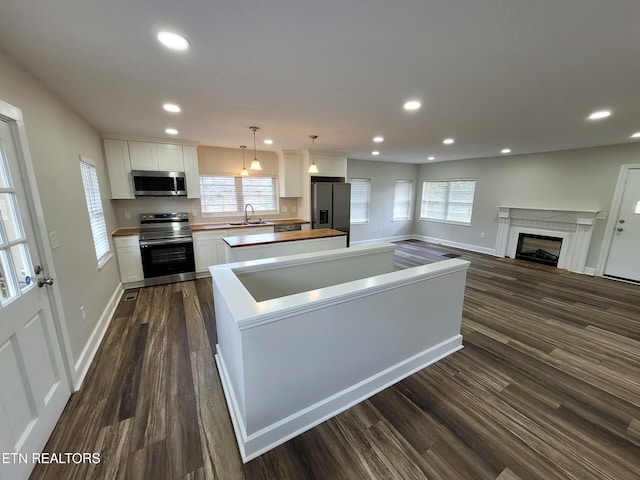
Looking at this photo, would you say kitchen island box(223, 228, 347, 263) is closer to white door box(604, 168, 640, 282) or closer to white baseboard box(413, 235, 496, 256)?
white baseboard box(413, 235, 496, 256)

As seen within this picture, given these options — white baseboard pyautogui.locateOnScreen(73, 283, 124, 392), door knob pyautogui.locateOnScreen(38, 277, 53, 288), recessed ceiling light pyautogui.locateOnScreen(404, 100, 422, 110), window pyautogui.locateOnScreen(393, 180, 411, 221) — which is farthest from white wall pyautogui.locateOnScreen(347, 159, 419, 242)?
door knob pyautogui.locateOnScreen(38, 277, 53, 288)

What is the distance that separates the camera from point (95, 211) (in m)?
3.23

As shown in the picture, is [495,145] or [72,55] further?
[495,145]

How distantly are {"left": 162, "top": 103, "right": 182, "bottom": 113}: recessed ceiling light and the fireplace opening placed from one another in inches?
276

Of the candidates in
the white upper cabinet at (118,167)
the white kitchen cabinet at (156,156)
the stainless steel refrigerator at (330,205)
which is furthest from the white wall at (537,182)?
the white upper cabinet at (118,167)

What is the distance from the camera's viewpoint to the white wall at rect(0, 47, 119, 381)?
1.78 m

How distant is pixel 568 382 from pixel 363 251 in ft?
6.85

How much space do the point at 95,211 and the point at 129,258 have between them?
952 millimetres

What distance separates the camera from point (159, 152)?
4199 mm

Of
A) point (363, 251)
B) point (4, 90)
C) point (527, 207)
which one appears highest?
point (4, 90)

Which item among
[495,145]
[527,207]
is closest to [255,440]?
[495,145]

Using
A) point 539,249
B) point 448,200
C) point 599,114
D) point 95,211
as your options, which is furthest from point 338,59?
point 448,200

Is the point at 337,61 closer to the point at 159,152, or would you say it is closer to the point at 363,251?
the point at 363,251

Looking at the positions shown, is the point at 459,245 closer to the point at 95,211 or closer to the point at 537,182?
the point at 537,182
